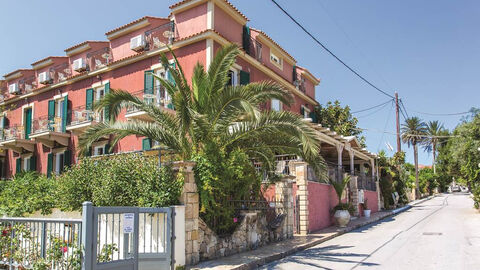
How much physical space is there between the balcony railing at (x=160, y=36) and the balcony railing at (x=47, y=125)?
7.16 m

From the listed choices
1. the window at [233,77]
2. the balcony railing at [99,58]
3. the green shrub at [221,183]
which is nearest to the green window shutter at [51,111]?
the balcony railing at [99,58]

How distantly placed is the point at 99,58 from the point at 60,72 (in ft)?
12.2

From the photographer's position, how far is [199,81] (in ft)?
37.7

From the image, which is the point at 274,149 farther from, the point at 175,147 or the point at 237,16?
the point at 237,16

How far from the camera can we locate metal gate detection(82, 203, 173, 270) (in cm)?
680

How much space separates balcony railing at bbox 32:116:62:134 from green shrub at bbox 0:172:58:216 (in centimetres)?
658

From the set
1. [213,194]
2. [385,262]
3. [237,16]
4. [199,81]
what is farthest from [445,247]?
[237,16]

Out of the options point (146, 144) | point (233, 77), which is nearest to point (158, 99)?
point (146, 144)

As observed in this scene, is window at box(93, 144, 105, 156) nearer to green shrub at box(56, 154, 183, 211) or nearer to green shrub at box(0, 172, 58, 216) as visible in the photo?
green shrub at box(0, 172, 58, 216)

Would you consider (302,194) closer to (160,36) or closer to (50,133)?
(160,36)

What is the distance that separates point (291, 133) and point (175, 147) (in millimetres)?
3293

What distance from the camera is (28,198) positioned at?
46.4 feet

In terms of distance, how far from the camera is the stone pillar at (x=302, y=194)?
15766 mm

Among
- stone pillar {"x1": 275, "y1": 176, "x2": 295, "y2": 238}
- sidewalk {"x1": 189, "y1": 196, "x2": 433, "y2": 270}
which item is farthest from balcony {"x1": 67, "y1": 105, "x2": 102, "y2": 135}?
sidewalk {"x1": 189, "y1": 196, "x2": 433, "y2": 270}
